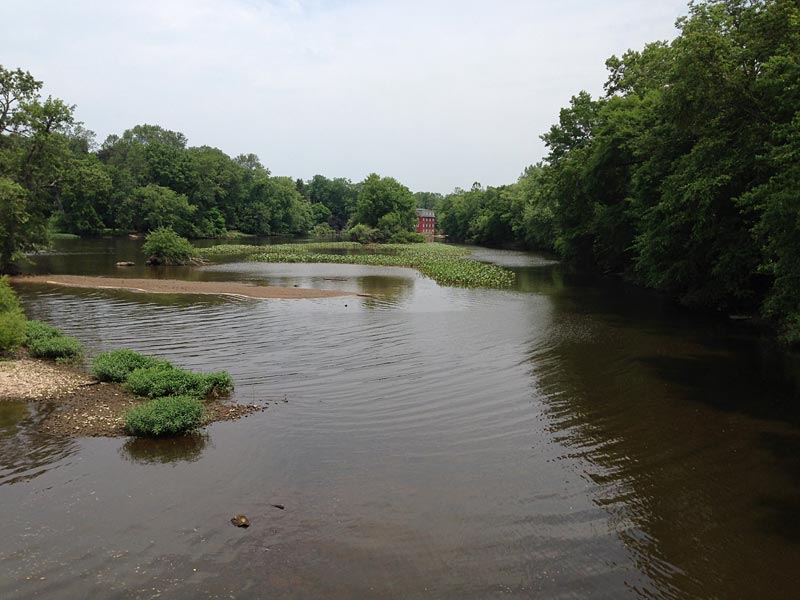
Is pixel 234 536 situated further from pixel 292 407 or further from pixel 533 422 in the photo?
pixel 533 422

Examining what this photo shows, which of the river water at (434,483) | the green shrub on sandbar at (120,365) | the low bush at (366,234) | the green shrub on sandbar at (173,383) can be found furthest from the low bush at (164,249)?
the low bush at (366,234)

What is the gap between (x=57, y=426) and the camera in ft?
38.9

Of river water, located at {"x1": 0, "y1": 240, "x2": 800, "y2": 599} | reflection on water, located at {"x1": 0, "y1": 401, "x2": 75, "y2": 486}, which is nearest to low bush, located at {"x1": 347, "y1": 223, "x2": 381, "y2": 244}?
river water, located at {"x1": 0, "y1": 240, "x2": 800, "y2": 599}

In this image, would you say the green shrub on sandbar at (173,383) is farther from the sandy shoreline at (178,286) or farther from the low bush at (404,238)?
the low bush at (404,238)

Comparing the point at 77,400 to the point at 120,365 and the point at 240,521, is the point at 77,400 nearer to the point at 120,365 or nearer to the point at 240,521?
the point at 120,365

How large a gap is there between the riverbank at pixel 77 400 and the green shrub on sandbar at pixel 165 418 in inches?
13.2

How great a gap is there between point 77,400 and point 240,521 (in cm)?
737

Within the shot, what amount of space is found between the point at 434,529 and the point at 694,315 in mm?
24116

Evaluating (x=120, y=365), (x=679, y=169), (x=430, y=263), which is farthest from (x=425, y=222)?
(x=120, y=365)

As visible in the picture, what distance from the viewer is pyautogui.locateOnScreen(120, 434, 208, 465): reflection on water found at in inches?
419

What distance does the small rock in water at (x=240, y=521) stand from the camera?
27.5 ft

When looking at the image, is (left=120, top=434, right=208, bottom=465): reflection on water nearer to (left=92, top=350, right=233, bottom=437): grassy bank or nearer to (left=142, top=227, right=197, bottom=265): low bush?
(left=92, top=350, right=233, bottom=437): grassy bank

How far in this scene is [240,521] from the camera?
332 inches

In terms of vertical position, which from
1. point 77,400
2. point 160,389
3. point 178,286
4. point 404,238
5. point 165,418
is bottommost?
point 77,400
